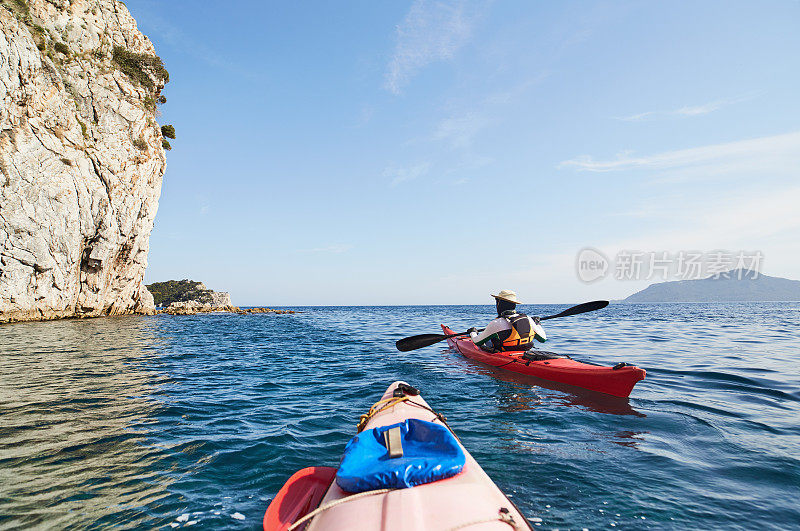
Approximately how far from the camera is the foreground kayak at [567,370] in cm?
655

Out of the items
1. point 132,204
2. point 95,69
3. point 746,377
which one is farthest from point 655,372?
point 95,69

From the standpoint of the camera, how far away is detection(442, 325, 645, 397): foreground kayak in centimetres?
655

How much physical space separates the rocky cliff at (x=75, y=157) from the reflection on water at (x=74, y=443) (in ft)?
53.2

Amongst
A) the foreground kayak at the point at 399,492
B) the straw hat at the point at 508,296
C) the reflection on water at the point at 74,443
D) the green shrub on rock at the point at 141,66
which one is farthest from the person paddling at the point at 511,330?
the green shrub on rock at the point at 141,66

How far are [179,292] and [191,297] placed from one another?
6.24 metres

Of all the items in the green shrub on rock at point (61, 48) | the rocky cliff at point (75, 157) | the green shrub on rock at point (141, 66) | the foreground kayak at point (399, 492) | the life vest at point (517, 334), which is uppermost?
the green shrub on rock at point (141, 66)

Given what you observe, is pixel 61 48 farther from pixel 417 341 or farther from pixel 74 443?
pixel 417 341

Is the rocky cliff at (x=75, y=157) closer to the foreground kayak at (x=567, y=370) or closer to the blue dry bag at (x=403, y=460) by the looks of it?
the foreground kayak at (x=567, y=370)

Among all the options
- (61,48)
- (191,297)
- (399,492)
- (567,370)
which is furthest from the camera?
(191,297)

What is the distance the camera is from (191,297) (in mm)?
59500

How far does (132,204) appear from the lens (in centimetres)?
2816

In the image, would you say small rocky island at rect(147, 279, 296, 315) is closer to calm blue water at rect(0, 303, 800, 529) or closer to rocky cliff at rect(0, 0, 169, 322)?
rocky cliff at rect(0, 0, 169, 322)

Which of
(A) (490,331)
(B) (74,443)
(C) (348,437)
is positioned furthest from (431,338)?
(B) (74,443)

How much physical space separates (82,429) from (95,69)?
110 ft
